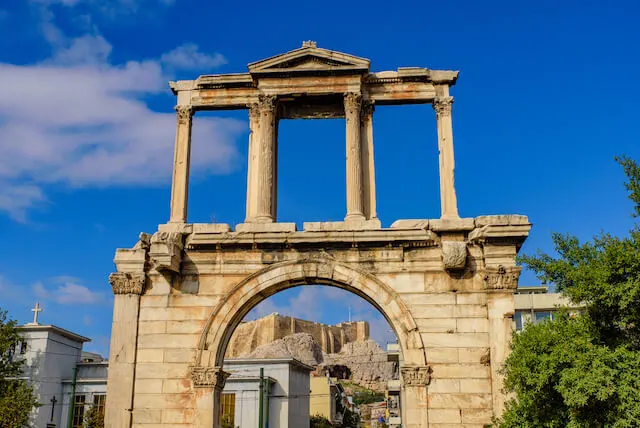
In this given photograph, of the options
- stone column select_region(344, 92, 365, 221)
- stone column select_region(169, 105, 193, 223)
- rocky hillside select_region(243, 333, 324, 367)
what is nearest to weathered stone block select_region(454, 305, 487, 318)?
stone column select_region(344, 92, 365, 221)

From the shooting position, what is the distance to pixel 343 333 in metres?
102

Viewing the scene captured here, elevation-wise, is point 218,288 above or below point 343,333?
below

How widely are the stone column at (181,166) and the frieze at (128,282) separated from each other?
1456 millimetres

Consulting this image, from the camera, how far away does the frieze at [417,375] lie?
13875 mm

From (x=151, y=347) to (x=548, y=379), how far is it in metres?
7.93

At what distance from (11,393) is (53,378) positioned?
868cm

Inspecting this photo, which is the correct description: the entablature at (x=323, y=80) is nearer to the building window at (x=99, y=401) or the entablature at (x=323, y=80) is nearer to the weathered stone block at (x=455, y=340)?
the weathered stone block at (x=455, y=340)

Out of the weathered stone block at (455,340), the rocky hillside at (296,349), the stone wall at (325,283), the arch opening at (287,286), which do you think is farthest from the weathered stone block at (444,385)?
the rocky hillside at (296,349)

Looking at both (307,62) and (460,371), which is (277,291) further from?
(307,62)

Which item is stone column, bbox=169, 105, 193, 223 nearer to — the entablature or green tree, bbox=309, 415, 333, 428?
the entablature

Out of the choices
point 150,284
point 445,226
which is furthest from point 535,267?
point 150,284

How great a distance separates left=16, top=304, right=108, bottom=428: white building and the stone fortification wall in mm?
46962

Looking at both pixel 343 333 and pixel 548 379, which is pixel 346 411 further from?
pixel 343 333

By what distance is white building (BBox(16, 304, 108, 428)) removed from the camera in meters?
32.3
